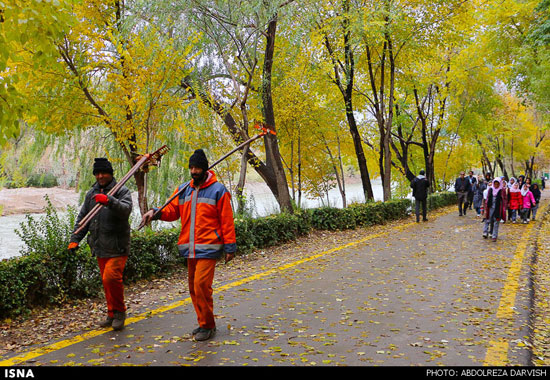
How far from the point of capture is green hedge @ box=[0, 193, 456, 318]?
17.7 ft

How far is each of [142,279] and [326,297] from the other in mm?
3131

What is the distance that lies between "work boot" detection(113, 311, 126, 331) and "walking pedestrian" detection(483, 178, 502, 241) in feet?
34.9

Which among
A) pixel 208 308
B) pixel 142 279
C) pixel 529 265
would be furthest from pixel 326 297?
pixel 529 265

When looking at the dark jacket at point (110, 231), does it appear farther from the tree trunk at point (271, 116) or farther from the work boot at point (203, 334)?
the tree trunk at point (271, 116)

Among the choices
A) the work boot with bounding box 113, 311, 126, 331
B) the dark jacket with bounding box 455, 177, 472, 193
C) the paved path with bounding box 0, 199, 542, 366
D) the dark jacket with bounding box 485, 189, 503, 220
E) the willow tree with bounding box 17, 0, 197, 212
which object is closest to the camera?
the paved path with bounding box 0, 199, 542, 366

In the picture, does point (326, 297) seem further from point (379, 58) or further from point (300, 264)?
point (379, 58)

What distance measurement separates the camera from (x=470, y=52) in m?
24.5

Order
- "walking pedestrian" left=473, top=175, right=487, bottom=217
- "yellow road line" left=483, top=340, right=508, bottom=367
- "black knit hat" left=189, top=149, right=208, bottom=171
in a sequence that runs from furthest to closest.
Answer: "walking pedestrian" left=473, top=175, right=487, bottom=217 → "black knit hat" left=189, top=149, right=208, bottom=171 → "yellow road line" left=483, top=340, right=508, bottom=367

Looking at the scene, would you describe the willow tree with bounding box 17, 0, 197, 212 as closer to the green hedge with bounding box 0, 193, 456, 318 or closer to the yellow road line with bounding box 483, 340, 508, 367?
the green hedge with bounding box 0, 193, 456, 318

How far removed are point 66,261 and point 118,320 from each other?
1467 mm

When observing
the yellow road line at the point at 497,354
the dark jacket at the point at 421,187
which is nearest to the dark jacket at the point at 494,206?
the dark jacket at the point at 421,187

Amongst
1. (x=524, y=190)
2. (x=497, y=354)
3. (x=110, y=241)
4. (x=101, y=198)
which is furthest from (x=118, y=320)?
(x=524, y=190)

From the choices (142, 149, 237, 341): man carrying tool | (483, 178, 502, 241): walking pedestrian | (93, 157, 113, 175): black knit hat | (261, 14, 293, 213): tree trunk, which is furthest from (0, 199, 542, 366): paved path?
(261, 14, 293, 213): tree trunk

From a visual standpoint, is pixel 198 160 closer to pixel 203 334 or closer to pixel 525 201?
pixel 203 334
